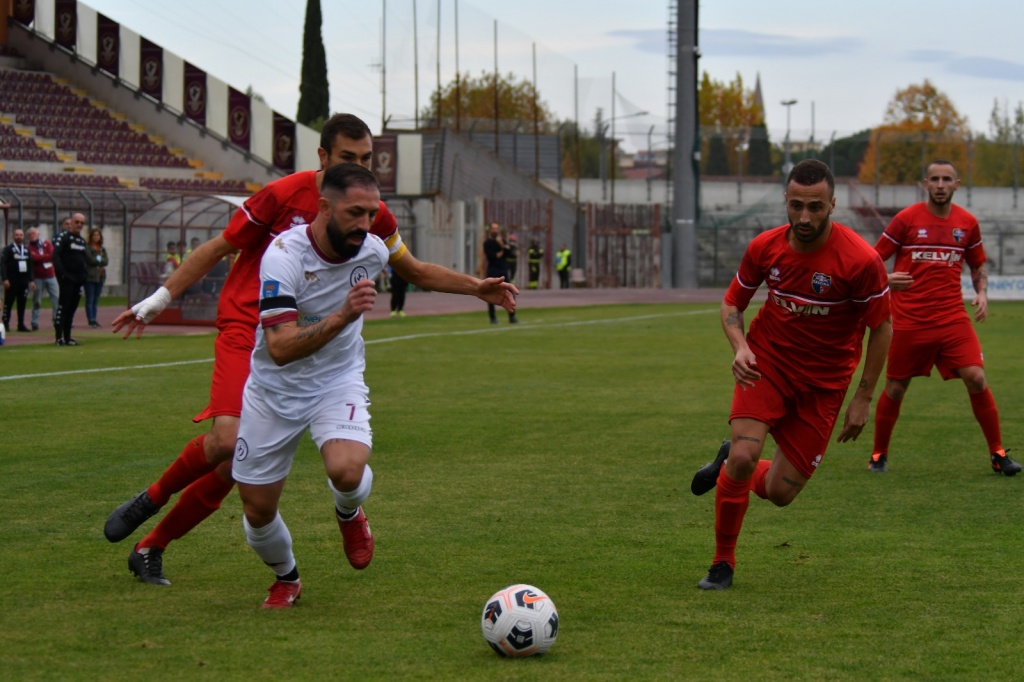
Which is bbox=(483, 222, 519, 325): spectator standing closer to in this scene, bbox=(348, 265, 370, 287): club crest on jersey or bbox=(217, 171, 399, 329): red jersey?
bbox=(217, 171, 399, 329): red jersey

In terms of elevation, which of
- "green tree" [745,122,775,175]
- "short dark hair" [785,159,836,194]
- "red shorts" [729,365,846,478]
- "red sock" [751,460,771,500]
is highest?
"green tree" [745,122,775,175]

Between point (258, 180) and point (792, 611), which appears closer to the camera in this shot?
point (792, 611)

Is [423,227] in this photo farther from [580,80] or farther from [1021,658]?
[1021,658]

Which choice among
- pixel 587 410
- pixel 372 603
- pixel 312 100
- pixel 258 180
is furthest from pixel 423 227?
pixel 372 603

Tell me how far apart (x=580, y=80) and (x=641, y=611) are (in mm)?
58114

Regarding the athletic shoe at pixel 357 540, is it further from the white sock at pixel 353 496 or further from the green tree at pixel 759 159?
the green tree at pixel 759 159

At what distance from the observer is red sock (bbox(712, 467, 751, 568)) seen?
6.20 metres

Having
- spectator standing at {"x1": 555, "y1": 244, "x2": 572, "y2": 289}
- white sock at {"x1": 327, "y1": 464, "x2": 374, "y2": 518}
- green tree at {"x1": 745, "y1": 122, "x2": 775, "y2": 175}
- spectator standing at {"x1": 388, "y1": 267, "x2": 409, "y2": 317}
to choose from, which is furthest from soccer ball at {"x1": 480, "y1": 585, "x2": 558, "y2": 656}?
green tree at {"x1": 745, "y1": 122, "x2": 775, "y2": 175}

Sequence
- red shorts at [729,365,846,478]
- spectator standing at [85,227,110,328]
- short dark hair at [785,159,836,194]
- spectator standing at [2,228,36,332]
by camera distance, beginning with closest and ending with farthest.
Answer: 1. short dark hair at [785,159,836,194]
2. red shorts at [729,365,846,478]
3. spectator standing at [2,228,36,332]
4. spectator standing at [85,227,110,328]

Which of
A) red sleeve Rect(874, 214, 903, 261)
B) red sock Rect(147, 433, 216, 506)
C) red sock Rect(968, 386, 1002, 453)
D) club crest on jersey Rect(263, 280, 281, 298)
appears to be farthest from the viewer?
red sleeve Rect(874, 214, 903, 261)

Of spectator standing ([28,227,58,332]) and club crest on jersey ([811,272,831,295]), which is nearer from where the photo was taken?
club crest on jersey ([811,272,831,295])

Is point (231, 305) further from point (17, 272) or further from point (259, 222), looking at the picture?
point (17, 272)

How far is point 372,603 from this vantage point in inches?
229

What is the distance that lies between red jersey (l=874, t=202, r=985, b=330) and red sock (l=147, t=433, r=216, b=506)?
5796 mm
